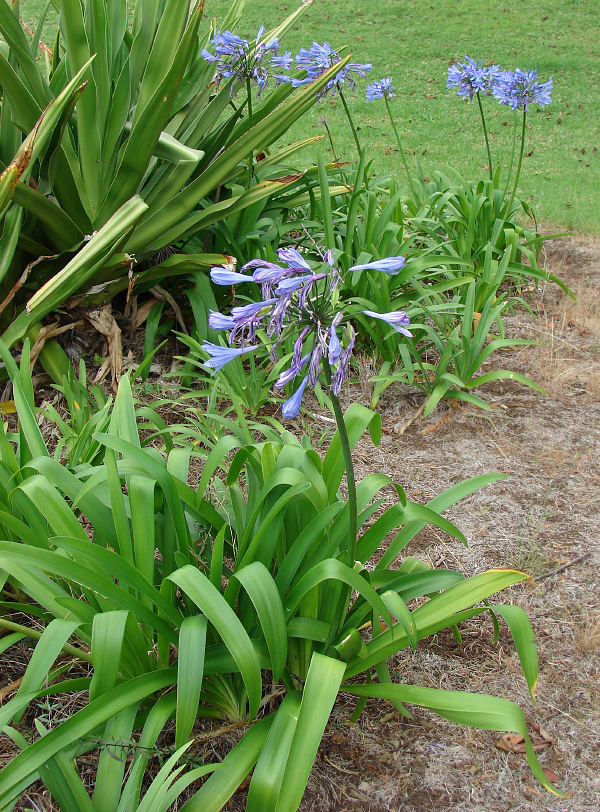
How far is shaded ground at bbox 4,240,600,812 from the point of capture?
61.9 inches

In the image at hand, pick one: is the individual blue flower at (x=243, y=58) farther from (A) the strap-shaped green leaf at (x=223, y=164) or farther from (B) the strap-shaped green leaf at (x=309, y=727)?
(B) the strap-shaped green leaf at (x=309, y=727)

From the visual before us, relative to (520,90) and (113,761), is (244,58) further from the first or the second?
(113,761)

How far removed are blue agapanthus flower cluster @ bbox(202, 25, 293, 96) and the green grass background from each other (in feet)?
6.29

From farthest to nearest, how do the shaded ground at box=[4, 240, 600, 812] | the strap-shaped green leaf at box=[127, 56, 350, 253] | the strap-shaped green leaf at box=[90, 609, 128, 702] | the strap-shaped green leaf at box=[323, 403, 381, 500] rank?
the strap-shaped green leaf at box=[127, 56, 350, 253], the strap-shaped green leaf at box=[323, 403, 381, 500], the shaded ground at box=[4, 240, 600, 812], the strap-shaped green leaf at box=[90, 609, 128, 702]

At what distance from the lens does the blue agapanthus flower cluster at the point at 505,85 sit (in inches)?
148

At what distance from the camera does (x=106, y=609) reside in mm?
1596

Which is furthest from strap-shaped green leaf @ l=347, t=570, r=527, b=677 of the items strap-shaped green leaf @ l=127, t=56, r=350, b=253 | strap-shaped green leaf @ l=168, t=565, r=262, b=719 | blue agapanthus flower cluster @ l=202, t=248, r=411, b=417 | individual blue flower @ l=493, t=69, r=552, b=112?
individual blue flower @ l=493, t=69, r=552, b=112

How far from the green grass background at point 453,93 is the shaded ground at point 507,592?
2479 mm

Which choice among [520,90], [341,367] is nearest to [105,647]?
[341,367]

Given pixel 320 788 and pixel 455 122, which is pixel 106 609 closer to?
pixel 320 788

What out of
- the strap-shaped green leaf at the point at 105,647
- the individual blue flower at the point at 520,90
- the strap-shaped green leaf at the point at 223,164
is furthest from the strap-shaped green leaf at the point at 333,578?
the individual blue flower at the point at 520,90

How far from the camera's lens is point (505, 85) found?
382cm

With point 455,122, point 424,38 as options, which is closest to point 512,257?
point 455,122

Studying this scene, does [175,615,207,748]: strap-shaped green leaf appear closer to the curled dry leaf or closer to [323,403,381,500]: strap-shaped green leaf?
[323,403,381,500]: strap-shaped green leaf
